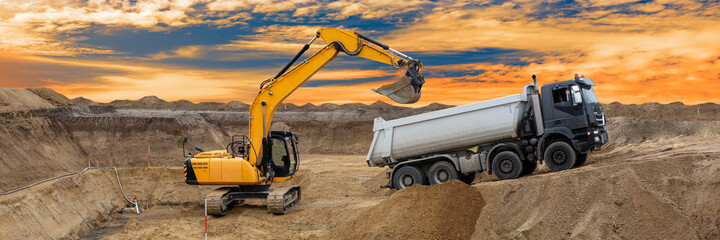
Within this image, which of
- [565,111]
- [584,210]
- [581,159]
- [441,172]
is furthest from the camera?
[441,172]

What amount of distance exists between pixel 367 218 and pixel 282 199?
4.00 m

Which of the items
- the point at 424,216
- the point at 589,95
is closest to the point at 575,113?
the point at 589,95

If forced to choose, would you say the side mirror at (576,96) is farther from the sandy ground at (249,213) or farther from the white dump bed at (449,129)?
the sandy ground at (249,213)

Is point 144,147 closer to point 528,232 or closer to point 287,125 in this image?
point 287,125

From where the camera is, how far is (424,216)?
9711mm

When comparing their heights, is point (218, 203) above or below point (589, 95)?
below

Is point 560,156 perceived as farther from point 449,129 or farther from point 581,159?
point 449,129

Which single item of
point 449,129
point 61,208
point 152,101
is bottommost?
point 61,208

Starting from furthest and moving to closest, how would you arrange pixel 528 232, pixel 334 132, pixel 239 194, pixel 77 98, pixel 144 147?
pixel 77 98 → pixel 334 132 → pixel 144 147 → pixel 239 194 → pixel 528 232

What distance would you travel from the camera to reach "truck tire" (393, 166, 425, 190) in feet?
48.5

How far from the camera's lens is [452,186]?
411 inches

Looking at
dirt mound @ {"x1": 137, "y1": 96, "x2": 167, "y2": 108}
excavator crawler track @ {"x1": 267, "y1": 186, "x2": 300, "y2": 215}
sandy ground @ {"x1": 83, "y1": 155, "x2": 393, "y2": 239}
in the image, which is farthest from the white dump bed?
dirt mound @ {"x1": 137, "y1": 96, "x2": 167, "y2": 108}

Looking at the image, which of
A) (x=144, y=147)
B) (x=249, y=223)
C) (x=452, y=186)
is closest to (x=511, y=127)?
(x=452, y=186)

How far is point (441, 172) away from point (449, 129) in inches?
51.4
